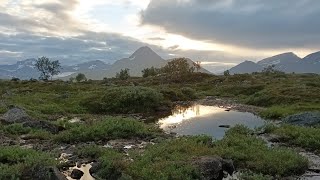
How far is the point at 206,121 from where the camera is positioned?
3969 cm

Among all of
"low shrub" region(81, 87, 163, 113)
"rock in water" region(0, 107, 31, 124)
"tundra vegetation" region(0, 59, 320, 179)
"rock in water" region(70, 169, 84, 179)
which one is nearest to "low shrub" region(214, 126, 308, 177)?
"tundra vegetation" region(0, 59, 320, 179)

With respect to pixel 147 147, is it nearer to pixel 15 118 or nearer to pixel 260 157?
pixel 260 157

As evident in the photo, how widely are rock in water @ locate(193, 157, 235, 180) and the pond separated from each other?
31.0 feet

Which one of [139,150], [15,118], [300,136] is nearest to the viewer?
[139,150]

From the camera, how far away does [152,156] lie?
2109 cm

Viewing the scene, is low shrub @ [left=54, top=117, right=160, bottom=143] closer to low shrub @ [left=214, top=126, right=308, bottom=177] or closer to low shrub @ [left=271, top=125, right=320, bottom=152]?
low shrub @ [left=214, top=126, right=308, bottom=177]

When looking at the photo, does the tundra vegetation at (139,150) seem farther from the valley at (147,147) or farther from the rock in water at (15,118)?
the rock in water at (15,118)

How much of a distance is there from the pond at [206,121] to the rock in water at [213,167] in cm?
946

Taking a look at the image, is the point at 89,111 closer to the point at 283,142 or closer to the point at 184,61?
the point at 283,142

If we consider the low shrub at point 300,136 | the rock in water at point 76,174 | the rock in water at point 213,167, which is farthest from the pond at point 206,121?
the rock in water at point 76,174

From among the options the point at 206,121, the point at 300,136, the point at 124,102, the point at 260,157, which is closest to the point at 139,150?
the point at 260,157

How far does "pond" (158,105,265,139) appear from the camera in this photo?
33.7 m

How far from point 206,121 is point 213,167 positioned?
20158 millimetres

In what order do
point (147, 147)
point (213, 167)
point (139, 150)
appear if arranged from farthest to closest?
→ point (147, 147) < point (139, 150) < point (213, 167)
